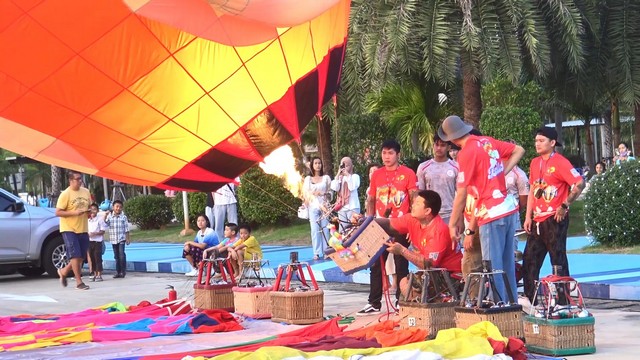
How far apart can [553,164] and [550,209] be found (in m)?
0.43

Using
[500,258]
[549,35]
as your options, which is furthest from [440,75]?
[500,258]

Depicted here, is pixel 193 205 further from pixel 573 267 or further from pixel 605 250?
pixel 573 267

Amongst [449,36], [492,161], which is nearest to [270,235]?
[449,36]

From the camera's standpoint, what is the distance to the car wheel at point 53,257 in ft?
61.6

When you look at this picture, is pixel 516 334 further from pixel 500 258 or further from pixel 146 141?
pixel 146 141

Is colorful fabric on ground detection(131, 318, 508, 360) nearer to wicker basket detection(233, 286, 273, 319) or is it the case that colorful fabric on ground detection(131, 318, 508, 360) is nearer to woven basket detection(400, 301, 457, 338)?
woven basket detection(400, 301, 457, 338)

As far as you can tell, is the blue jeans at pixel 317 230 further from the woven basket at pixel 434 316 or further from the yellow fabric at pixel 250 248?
the woven basket at pixel 434 316

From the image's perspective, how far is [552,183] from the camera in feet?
32.3

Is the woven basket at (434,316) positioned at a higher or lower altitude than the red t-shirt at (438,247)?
lower

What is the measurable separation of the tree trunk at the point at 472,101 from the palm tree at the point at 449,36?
1.06 feet

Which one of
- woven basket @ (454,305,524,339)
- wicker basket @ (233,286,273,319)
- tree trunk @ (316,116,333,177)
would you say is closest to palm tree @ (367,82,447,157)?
tree trunk @ (316,116,333,177)

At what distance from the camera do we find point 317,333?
8.81 meters

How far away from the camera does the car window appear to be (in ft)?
60.1

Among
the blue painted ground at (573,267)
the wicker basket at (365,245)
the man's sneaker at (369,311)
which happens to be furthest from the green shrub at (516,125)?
the wicker basket at (365,245)
